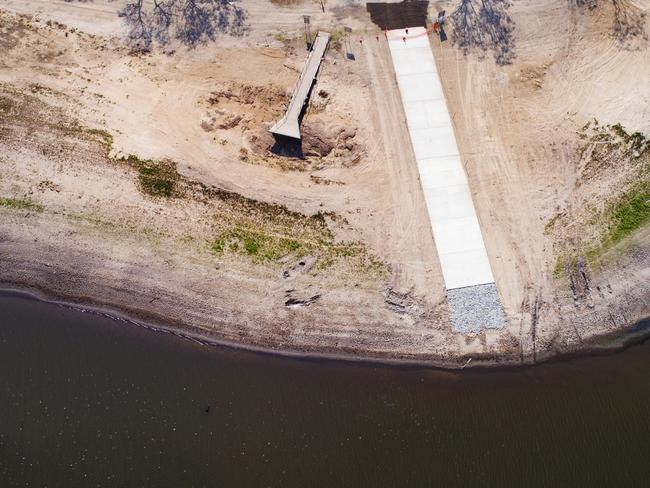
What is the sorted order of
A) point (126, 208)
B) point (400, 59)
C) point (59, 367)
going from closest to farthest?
1. point (59, 367)
2. point (126, 208)
3. point (400, 59)

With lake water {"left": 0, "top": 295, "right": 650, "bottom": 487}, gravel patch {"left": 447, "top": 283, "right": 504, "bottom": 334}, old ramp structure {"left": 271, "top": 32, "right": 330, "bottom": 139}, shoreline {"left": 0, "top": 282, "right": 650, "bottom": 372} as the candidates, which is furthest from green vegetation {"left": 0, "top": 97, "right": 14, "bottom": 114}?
gravel patch {"left": 447, "top": 283, "right": 504, "bottom": 334}

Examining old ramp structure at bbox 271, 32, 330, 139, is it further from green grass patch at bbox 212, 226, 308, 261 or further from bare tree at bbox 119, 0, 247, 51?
green grass patch at bbox 212, 226, 308, 261

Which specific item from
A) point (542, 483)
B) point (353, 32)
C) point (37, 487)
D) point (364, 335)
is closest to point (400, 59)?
point (353, 32)

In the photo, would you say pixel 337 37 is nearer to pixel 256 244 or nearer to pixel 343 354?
pixel 256 244

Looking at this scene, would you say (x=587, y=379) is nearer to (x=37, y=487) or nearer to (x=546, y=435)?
(x=546, y=435)

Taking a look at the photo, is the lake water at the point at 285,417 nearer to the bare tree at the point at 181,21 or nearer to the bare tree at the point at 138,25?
the bare tree at the point at 138,25

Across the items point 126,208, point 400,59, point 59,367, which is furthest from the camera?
point 400,59

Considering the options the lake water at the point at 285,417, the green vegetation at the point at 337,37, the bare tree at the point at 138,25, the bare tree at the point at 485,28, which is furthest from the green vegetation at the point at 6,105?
the bare tree at the point at 485,28

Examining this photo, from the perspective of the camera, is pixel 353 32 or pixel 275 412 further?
pixel 353 32
